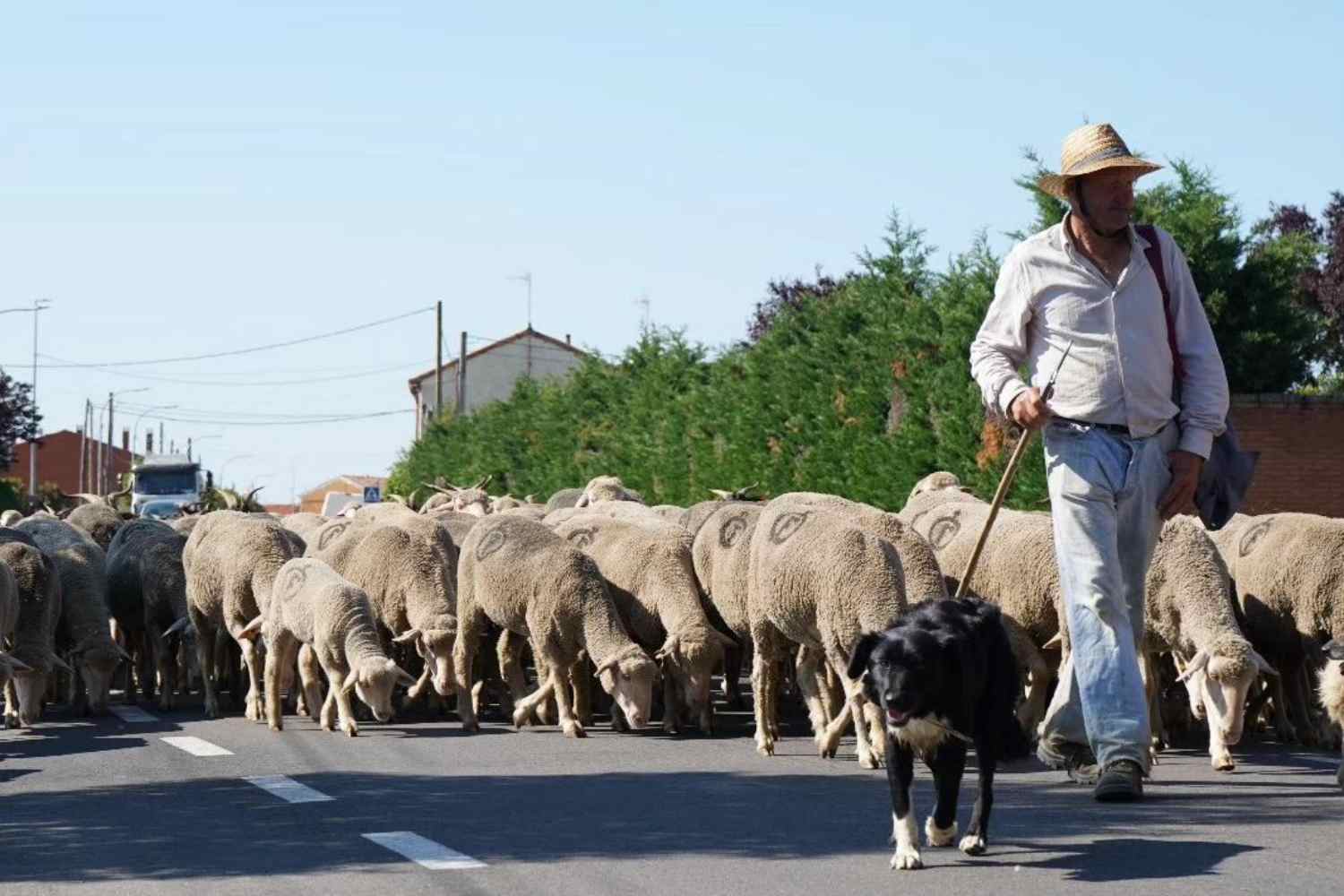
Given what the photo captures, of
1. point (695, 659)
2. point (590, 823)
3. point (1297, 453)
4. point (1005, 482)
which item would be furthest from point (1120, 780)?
point (1297, 453)

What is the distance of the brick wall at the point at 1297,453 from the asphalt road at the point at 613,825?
10.2m

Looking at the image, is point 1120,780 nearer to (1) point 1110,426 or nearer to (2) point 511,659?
(1) point 1110,426

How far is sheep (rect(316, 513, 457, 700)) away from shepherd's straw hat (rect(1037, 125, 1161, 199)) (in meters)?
8.23

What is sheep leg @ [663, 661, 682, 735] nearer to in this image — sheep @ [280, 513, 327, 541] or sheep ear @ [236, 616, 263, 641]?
sheep ear @ [236, 616, 263, 641]

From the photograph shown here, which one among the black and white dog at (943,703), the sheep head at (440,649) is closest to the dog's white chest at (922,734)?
the black and white dog at (943,703)

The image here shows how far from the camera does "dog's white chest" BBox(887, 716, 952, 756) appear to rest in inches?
290

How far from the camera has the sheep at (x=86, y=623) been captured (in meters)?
17.3

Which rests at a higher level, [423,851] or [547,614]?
[547,614]

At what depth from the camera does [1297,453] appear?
2288 cm

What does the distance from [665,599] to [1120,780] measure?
23.0ft

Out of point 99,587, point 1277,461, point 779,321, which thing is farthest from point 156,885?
point 779,321

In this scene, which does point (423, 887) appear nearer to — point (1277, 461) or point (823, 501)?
point (823, 501)

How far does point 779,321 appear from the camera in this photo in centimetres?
3052

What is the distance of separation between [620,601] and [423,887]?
863 cm
